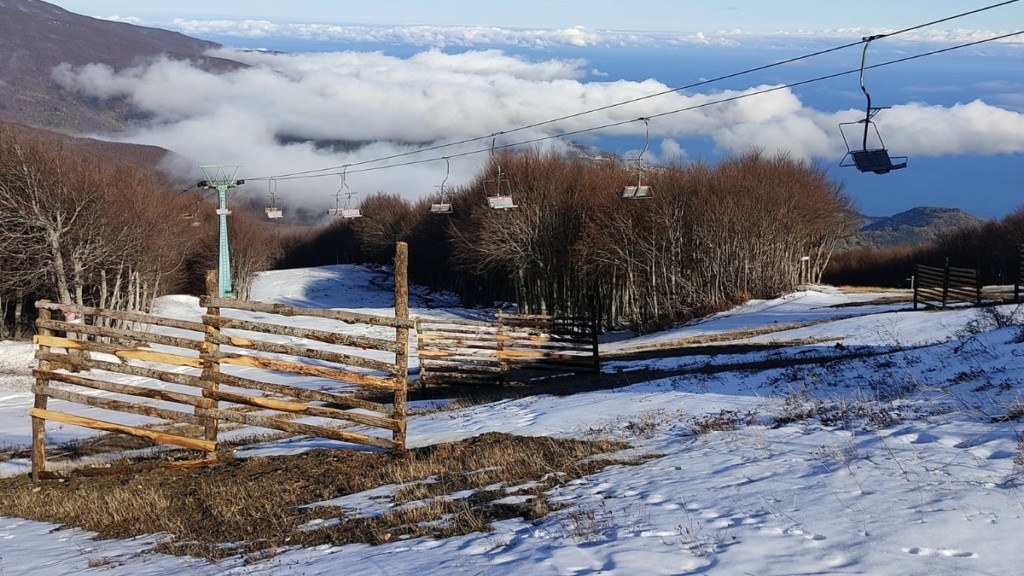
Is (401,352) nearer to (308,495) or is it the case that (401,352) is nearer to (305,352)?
(305,352)

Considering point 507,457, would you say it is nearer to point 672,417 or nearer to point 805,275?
point 672,417

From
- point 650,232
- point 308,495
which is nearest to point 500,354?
point 308,495

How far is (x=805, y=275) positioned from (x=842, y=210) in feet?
20.0

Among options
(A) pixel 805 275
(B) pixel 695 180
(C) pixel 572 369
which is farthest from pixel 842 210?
(C) pixel 572 369

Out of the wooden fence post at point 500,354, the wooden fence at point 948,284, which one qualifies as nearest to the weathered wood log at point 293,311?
the wooden fence post at point 500,354

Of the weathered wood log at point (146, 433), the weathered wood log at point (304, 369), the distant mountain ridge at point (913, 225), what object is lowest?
the weathered wood log at point (146, 433)

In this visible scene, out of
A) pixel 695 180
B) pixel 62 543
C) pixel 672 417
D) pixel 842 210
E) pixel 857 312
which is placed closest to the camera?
pixel 62 543

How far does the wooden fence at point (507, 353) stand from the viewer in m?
22.0

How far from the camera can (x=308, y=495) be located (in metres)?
A: 8.88

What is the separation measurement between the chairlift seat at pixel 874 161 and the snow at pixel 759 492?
4153mm

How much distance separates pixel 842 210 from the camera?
6738 centimetres

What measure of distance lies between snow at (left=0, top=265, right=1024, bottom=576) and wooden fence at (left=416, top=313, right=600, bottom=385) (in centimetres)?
776

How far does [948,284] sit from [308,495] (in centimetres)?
3017

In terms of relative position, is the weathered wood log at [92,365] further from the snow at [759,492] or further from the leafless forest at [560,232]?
the leafless forest at [560,232]
